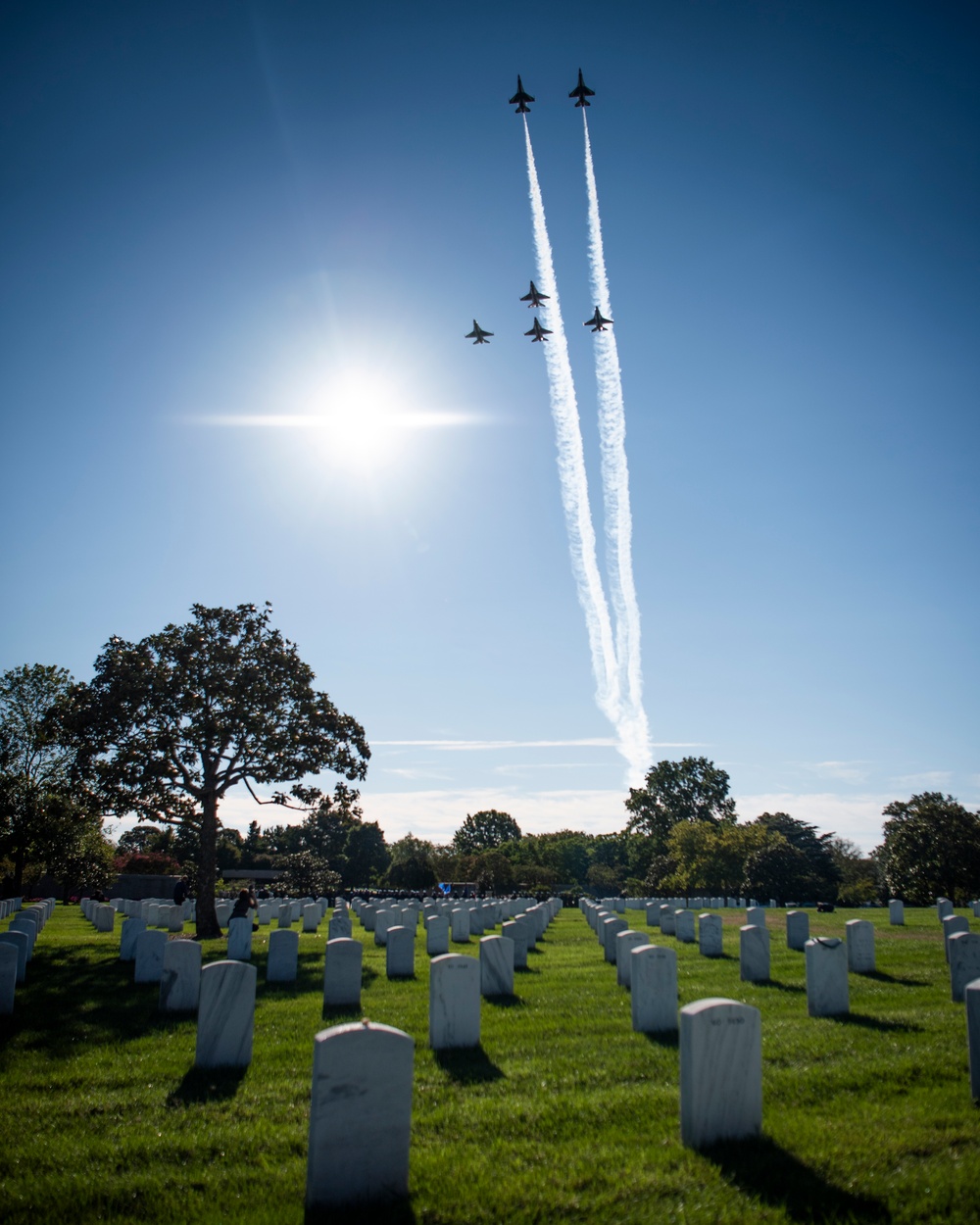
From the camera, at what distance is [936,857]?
140ft

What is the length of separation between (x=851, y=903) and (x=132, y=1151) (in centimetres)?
5556

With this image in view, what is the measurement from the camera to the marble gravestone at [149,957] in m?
13.9

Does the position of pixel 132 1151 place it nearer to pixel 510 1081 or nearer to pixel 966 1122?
pixel 510 1081

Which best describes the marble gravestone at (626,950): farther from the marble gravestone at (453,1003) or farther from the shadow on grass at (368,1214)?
the shadow on grass at (368,1214)

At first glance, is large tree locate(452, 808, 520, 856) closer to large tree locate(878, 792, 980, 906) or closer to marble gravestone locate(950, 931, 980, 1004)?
large tree locate(878, 792, 980, 906)

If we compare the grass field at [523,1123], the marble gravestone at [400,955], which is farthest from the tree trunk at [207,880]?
the grass field at [523,1123]

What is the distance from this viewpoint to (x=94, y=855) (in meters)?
39.2

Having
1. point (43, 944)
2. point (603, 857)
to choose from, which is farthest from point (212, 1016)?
point (603, 857)

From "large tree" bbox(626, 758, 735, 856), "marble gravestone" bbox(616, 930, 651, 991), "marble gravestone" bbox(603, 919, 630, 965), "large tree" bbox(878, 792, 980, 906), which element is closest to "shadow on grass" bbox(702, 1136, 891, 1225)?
"marble gravestone" bbox(616, 930, 651, 991)

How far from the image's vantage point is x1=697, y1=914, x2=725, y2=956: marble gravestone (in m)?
17.2

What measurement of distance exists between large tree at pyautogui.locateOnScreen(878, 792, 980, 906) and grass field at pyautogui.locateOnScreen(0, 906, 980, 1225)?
38671 mm

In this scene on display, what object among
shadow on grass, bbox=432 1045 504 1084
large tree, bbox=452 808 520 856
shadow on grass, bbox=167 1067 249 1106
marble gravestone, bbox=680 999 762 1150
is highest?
marble gravestone, bbox=680 999 762 1150

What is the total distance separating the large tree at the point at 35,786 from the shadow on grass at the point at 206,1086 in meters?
18.2

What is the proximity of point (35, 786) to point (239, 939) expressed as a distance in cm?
2477
